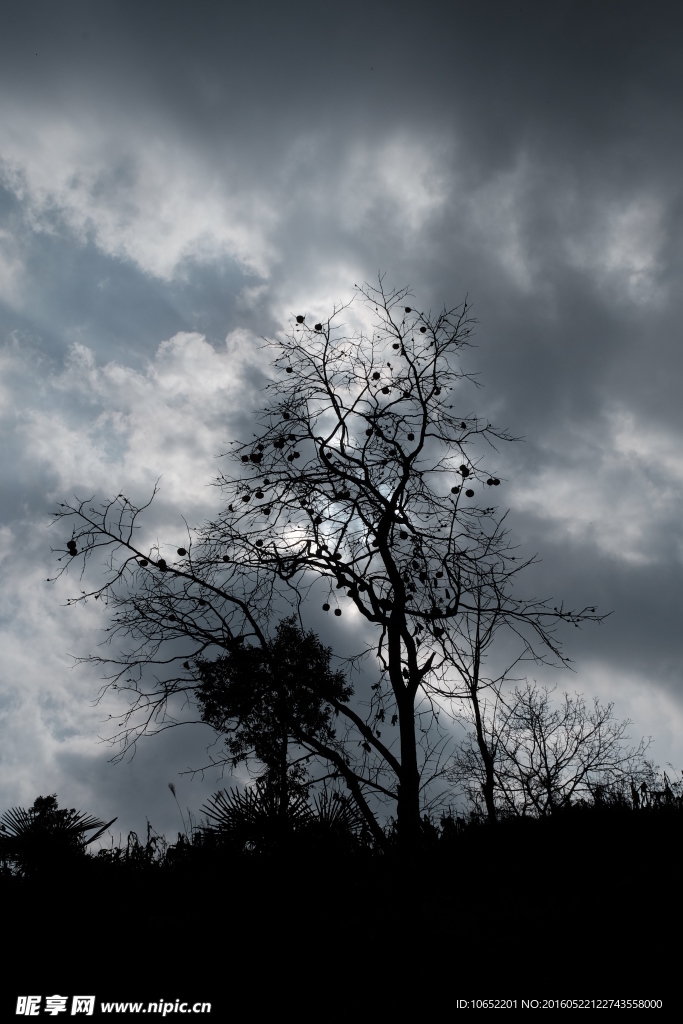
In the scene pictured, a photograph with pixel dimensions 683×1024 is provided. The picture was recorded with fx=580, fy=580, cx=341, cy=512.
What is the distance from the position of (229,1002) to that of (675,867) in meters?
6.12

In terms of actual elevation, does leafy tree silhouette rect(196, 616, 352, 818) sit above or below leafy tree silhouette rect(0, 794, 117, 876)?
above

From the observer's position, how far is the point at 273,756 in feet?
30.2

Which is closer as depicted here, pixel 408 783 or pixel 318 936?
pixel 318 936

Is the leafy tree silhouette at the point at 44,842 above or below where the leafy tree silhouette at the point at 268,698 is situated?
below

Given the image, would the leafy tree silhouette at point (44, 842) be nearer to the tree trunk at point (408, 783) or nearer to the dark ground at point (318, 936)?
the dark ground at point (318, 936)

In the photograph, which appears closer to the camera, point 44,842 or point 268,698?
point 44,842

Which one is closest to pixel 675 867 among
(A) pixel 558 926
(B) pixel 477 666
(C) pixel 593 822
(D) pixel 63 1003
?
(C) pixel 593 822

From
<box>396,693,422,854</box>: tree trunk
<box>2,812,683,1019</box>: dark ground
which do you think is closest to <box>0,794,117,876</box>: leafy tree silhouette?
<box>2,812,683,1019</box>: dark ground

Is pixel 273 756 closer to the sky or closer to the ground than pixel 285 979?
closer to the sky

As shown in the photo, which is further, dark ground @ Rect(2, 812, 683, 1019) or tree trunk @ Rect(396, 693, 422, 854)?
tree trunk @ Rect(396, 693, 422, 854)

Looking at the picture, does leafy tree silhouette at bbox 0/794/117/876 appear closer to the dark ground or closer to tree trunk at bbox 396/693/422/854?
the dark ground

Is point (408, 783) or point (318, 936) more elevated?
point (408, 783)

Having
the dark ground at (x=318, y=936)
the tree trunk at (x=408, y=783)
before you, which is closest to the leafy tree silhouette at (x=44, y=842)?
the dark ground at (x=318, y=936)

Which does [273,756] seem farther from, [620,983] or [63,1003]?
[620,983]
